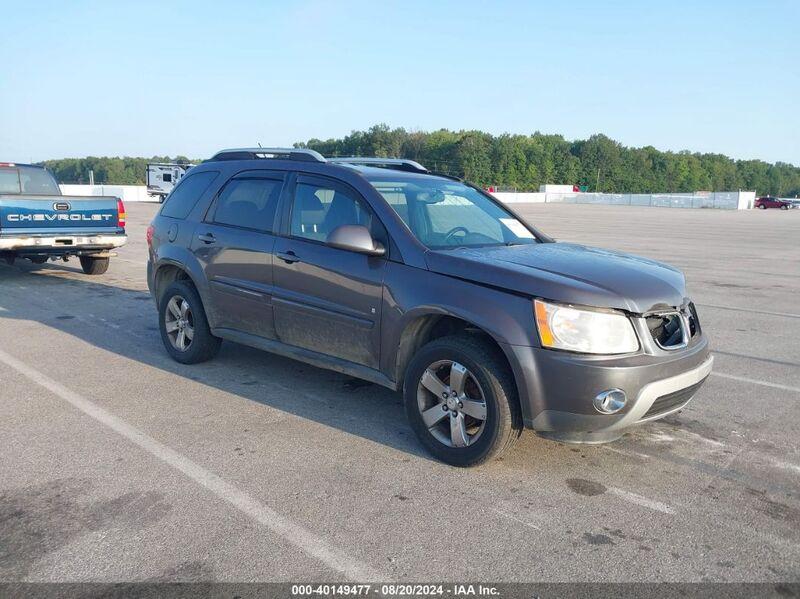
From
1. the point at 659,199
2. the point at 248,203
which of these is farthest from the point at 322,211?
the point at 659,199

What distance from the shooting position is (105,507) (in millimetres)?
3598

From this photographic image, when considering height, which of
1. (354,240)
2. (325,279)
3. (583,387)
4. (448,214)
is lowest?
(583,387)

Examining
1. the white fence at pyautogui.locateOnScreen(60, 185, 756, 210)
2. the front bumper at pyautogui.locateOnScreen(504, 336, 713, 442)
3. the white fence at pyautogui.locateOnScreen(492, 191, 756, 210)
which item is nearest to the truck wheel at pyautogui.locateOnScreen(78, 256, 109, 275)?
the front bumper at pyautogui.locateOnScreen(504, 336, 713, 442)

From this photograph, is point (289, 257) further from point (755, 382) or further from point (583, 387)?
point (755, 382)

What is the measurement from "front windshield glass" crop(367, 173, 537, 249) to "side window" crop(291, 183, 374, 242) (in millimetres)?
213

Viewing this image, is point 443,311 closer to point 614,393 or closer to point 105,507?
point 614,393

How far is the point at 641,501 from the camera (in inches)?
147

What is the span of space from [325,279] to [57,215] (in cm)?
770

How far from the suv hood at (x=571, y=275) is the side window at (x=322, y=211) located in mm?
→ 775

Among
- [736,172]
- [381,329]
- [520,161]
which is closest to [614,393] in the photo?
[381,329]

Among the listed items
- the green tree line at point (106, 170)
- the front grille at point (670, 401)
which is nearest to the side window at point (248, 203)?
the front grille at point (670, 401)

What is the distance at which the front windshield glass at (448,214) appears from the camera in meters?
4.74

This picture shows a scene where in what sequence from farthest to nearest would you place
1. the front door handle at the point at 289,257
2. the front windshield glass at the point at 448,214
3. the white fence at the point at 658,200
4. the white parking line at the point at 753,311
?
1. the white fence at the point at 658,200
2. the white parking line at the point at 753,311
3. the front door handle at the point at 289,257
4. the front windshield glass at the point at 448,214

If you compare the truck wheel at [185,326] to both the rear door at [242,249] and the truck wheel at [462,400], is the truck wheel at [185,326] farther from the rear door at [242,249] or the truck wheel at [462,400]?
the truck wheel at [462,400]
